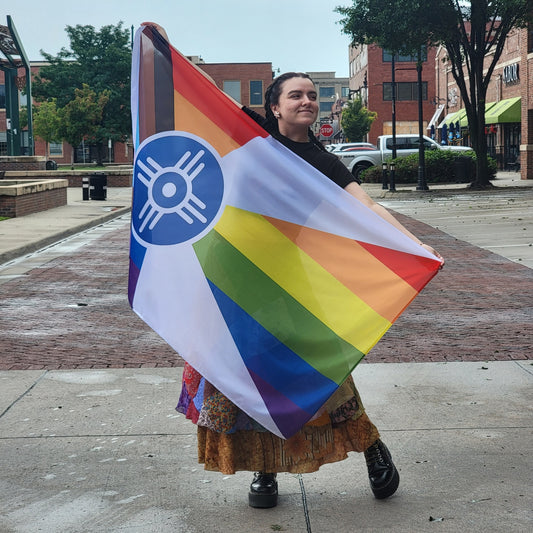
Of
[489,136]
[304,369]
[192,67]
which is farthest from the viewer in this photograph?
[489,136]

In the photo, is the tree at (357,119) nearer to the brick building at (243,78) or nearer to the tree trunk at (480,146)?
the brick building at (243,78)

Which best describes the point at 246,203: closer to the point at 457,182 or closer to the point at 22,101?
the point at 457,182

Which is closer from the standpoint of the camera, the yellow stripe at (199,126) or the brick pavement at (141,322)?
the yellow stripe at (199,126)

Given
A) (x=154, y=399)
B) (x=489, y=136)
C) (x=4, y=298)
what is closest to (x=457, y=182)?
(x=489, y=136)

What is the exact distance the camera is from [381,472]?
4.05m

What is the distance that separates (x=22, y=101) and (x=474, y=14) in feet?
224

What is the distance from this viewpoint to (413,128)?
83.8 m

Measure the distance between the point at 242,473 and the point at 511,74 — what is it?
50222mm

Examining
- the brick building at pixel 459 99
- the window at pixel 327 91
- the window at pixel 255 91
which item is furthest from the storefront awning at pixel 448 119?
the window at pixel 327 91

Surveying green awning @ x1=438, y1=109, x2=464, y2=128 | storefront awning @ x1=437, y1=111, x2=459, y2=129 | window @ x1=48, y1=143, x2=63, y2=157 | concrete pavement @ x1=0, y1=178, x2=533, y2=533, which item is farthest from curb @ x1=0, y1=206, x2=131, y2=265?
window @ x1=48, y1=143, x2=63, y2=157

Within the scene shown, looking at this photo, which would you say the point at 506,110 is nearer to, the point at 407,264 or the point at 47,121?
A: the point at 47,121

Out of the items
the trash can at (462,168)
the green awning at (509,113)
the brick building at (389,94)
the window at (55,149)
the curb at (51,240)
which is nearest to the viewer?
the curb at (51,240)

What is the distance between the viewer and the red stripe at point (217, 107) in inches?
153

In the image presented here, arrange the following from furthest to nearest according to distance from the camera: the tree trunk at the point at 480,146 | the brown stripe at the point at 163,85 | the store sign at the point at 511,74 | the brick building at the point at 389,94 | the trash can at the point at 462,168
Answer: the brick building at the point at 389,94 < the store sign at the point at 511,74 < the trash can at the point at 462,168 < the tree trunk at the point at 480,146 < the brown stripe at the point at 163,85
